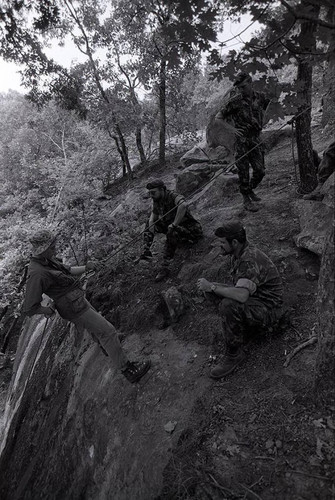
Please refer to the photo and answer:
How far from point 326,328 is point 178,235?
3.70m

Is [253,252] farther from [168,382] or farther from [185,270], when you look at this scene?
[185,270]

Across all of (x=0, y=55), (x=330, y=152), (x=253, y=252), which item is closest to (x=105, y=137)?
(x=0, y=55)

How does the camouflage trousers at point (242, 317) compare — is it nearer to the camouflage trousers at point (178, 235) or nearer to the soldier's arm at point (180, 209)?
the soldier's arm at point (180, 209)

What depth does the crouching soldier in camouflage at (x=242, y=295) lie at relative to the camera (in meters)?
3.29

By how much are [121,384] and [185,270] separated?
7.33 ft

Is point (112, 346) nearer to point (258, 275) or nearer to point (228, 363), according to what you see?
point (228, 363)

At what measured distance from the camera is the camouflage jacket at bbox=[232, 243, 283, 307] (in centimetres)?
337

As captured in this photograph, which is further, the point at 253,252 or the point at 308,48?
the point at 253,252

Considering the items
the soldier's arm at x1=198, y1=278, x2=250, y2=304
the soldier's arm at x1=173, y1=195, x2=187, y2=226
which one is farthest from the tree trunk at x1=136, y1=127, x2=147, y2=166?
the soldier's arm at x1=198, y1=278, x2=250, y2=304

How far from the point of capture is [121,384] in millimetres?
4223

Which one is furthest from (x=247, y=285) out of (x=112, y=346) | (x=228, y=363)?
(x=112, y=346)

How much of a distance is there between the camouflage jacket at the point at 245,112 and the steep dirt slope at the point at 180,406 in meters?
1.53

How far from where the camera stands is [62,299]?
4.23m

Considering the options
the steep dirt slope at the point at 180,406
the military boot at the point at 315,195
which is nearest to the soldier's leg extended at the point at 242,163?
the steep dirt slope at the point at 180,406
